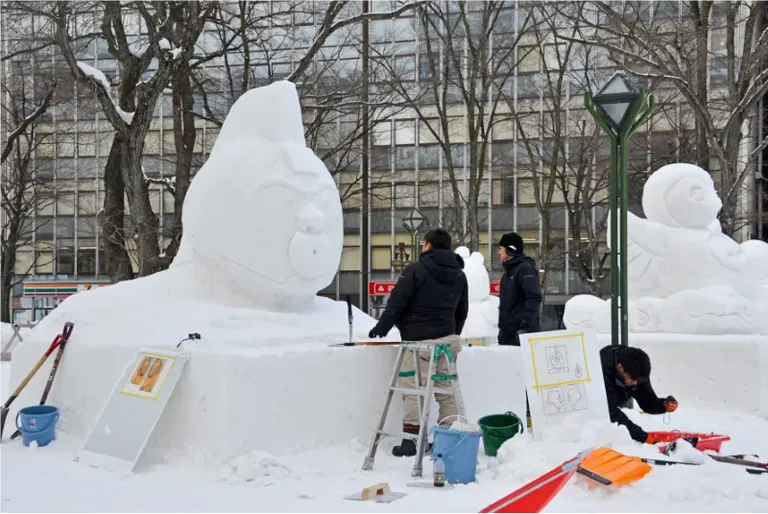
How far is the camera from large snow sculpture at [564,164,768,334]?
9.27m

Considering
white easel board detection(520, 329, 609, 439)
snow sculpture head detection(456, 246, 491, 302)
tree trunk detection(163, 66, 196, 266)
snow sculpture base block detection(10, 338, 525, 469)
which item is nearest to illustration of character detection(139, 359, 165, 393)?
snow sculpture base block detection(10, 338, 525, 469)

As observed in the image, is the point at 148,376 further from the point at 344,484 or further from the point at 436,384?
the point at 436,384

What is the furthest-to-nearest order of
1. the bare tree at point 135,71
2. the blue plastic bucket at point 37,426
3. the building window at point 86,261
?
the building window at point 86,261 → the bare tree at point 135,71 → the blue plastic bucket at point 37,426

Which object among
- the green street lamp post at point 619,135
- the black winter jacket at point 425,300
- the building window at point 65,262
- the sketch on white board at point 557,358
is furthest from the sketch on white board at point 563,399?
the building window at point 65,262

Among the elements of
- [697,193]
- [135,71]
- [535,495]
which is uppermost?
[135,71]

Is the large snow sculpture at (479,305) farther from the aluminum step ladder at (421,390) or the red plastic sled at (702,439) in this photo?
the aluminum step ladder at (421,390)

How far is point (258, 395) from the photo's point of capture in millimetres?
5812

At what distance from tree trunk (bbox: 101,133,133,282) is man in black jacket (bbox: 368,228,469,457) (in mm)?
9645

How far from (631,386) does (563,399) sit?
540 mm

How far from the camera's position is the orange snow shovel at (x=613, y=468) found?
4.73 metres

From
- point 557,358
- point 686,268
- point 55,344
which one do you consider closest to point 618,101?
→ point 686,268

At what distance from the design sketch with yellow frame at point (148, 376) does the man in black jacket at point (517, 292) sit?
3.19m

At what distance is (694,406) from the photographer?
877cm

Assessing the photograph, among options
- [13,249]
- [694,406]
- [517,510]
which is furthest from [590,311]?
[13,249]
